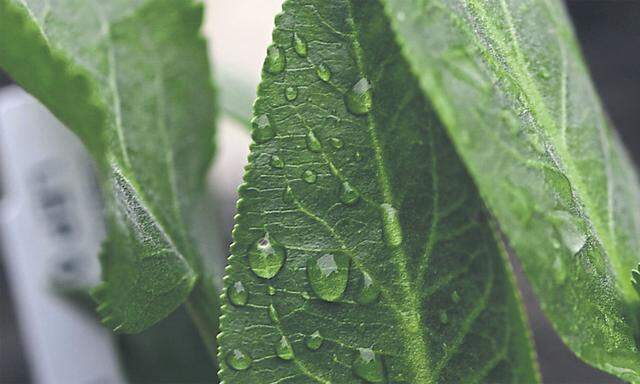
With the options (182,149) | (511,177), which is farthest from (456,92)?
(182,149)

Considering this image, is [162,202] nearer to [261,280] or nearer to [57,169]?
[261,280]

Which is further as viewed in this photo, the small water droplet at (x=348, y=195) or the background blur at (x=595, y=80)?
the background blur at (x=595, y=80)

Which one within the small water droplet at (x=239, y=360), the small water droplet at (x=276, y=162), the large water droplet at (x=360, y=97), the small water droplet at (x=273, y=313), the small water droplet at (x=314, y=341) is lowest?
the small water droplet at (x=314, y=341)

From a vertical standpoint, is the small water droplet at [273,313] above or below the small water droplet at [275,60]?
below

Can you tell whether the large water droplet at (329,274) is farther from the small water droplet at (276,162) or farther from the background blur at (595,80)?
the background blur at (595,80)

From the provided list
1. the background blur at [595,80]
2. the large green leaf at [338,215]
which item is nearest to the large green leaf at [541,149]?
the large green leaf at [338,215]

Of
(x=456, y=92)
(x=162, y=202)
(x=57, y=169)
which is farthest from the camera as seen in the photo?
(x=57, y=169)

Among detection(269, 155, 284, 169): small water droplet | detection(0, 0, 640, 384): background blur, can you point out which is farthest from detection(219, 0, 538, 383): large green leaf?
detection(0, 0, 640, 384): background blur
